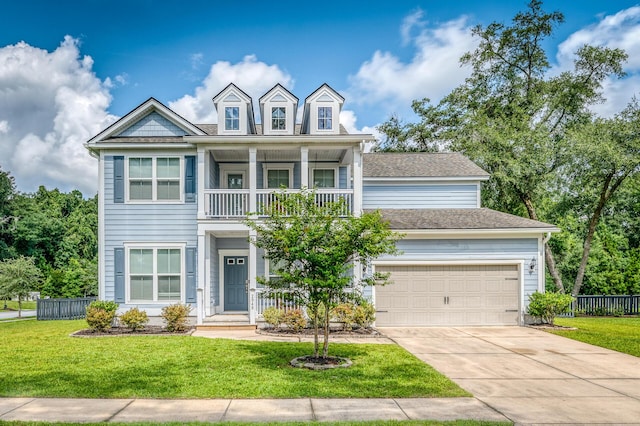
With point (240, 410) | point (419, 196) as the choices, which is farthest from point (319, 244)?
point (419, 196)

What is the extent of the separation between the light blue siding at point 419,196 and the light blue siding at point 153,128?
748 cm

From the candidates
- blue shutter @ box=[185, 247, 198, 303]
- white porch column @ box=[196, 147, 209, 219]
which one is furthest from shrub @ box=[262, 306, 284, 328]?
white porch column @ box=[196, 147, 209, 219]

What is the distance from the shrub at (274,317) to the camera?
12641mm

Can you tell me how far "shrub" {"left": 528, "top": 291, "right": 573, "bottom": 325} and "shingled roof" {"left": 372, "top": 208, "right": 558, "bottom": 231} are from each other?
87.4 inches

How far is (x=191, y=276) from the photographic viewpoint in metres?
14.0

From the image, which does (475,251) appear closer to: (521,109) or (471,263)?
(471,263)

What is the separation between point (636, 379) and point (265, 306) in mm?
9631

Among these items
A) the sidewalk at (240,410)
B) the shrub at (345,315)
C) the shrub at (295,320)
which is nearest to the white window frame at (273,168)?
the shrub at (295,320)

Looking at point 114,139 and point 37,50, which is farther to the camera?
point 37,50

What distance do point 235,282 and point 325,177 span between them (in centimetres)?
510

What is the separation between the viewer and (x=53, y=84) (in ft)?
73.7

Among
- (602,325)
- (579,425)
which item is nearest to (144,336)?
(579,425)

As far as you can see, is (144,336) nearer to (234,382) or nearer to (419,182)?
(234,382)

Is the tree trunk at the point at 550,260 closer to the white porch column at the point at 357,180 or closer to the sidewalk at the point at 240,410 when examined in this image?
the white porch column at the point at 357,180
